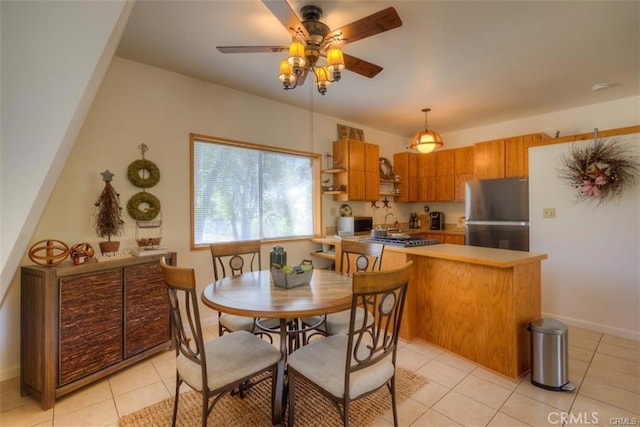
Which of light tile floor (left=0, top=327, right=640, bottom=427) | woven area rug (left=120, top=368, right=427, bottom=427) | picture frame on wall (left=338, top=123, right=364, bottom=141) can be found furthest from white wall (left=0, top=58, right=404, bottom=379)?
woven area rug (left=120, top=368, right=427, bottom=427)

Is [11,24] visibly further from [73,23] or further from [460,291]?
[460,291]

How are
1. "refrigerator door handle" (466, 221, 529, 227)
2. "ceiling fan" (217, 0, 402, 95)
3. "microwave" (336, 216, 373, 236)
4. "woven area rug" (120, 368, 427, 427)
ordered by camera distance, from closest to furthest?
"ceiling fan" (217, 0, 402, 95) < "woven area rug" (120, 368, 427, 427) < "refrigerator door handle" (466, 221, 529, 227) < "microwave" (336, 216, 373, 236)

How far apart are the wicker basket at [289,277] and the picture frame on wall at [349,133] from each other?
310 centimetres

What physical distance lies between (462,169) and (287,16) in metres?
4.17

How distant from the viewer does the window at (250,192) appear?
3238 mm

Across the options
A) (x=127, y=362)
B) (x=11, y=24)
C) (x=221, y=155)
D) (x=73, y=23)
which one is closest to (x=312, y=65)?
(x=73, y=23)

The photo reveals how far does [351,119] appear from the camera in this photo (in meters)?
4.59

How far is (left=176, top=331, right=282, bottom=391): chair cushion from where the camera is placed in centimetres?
145

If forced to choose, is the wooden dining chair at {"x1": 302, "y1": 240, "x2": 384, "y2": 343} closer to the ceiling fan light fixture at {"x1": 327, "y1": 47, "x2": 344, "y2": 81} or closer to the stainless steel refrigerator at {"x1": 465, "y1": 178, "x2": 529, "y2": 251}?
the ceiling fan light fixture at {"x1": 327, "y1": 47, "x2": 344, "y2": 81}

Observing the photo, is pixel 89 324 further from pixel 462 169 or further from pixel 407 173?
pixel 462 169

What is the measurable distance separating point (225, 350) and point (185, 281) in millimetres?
547

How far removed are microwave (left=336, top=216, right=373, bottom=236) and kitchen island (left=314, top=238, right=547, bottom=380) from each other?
142cm

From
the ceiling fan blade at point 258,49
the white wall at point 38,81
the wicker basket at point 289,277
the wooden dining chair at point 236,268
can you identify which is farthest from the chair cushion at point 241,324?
the ceiling fan blade at point 258,49

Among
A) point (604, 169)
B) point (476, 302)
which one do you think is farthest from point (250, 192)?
point (604, 169)
